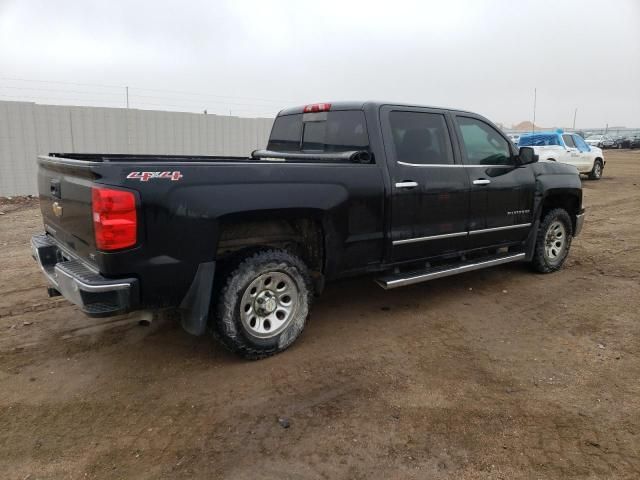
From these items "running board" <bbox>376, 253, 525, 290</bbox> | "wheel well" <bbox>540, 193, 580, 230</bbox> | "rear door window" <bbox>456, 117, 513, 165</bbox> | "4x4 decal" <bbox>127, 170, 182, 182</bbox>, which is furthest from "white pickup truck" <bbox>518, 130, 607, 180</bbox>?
"4x4 decal" <bbox>127, 170, 182, 182</bbox>

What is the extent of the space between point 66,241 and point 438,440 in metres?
2.97

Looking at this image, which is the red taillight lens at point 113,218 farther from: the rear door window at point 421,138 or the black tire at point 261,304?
the rear door window at point 421,138

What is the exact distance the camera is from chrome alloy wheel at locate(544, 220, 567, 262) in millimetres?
6215

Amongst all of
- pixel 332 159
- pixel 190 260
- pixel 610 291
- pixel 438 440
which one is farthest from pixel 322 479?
pixel 610 291

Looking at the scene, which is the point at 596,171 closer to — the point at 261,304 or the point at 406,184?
the point at 406,184

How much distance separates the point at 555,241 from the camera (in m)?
6.36

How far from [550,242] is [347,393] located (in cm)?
402

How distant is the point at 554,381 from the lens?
3.61 m

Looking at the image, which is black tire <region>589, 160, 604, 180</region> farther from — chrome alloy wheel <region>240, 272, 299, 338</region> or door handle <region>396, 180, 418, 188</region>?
chrome alloy wheel <region>240, 272, 299, 338</region>

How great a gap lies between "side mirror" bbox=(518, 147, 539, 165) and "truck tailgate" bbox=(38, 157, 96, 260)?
4352 mm

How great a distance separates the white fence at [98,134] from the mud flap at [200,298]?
10466 millimetres

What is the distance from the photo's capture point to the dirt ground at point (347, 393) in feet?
8.97

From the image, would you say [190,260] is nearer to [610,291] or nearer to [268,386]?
[268,386]

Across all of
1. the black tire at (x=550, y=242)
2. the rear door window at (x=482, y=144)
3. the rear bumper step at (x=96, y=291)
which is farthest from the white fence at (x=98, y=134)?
the black tire at (x=550, y=242)
